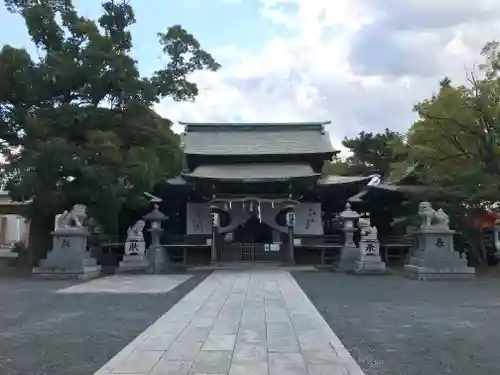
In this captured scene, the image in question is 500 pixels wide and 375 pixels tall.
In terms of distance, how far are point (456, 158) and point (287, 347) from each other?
16.5 meters

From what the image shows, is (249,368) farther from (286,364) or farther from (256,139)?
(256,139)

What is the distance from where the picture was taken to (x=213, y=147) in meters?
27.4

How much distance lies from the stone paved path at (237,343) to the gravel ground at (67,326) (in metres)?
0.33

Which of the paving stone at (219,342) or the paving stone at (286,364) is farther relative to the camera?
the paving stone at (219,342)

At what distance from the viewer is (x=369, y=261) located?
19766 millimetres

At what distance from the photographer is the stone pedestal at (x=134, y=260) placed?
68.1 ft

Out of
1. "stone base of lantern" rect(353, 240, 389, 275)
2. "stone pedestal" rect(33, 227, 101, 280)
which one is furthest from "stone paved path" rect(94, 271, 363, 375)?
"stone base of lantern" rect(353, 240, 389, 275)

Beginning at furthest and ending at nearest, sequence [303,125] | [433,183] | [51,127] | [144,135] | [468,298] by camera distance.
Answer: [303,125]
[433,183]
[144,135]
[51,127]
[468,298]

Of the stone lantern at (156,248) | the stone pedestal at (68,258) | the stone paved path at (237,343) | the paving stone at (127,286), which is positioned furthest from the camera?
the stone lantern at (156,248)

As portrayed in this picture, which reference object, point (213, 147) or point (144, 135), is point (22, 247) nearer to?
point (144, 135)

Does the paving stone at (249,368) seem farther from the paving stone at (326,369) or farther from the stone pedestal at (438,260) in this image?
the stone pedestal at (438,260)

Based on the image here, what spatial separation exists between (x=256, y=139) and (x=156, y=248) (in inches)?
368

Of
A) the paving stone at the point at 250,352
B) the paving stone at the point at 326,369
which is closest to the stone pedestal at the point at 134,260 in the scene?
the paving stone at the point at 250,352

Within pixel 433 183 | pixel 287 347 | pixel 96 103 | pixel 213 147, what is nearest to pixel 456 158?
pixel 433 183
